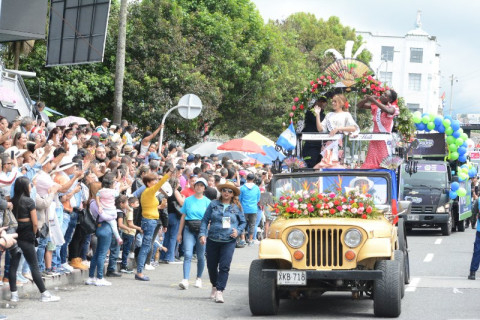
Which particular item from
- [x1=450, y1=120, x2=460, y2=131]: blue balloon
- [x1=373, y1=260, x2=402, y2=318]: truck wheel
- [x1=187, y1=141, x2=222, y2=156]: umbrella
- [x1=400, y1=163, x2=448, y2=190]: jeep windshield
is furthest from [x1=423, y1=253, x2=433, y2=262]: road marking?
[x1=187, y1=141, x2=222, y2=156]: umbrella

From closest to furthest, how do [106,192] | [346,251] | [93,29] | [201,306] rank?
[346,251] < [201,306] < [106,192] < [93,29]

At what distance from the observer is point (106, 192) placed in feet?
49.1

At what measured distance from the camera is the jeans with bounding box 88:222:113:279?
15.0 metres

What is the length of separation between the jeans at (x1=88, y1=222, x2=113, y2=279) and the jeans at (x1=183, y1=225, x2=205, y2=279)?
4.01ft

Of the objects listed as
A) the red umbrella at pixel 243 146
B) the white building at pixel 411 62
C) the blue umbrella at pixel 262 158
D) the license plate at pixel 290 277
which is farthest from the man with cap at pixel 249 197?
the white building at pixel 411 62

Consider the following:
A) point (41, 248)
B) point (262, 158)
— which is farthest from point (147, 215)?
point (262, 158)

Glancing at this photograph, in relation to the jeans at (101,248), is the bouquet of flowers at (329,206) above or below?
above

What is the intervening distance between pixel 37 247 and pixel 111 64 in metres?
23.5

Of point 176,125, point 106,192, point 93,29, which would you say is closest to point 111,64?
point 176,125

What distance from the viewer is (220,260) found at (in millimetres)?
13695

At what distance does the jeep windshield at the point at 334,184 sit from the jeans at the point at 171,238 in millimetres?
5184

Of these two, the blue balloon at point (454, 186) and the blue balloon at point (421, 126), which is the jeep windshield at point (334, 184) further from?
the blue balloon at point (421, 126)

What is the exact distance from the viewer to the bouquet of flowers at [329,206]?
12.5m

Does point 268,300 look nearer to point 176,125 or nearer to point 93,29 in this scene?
point 93,29
